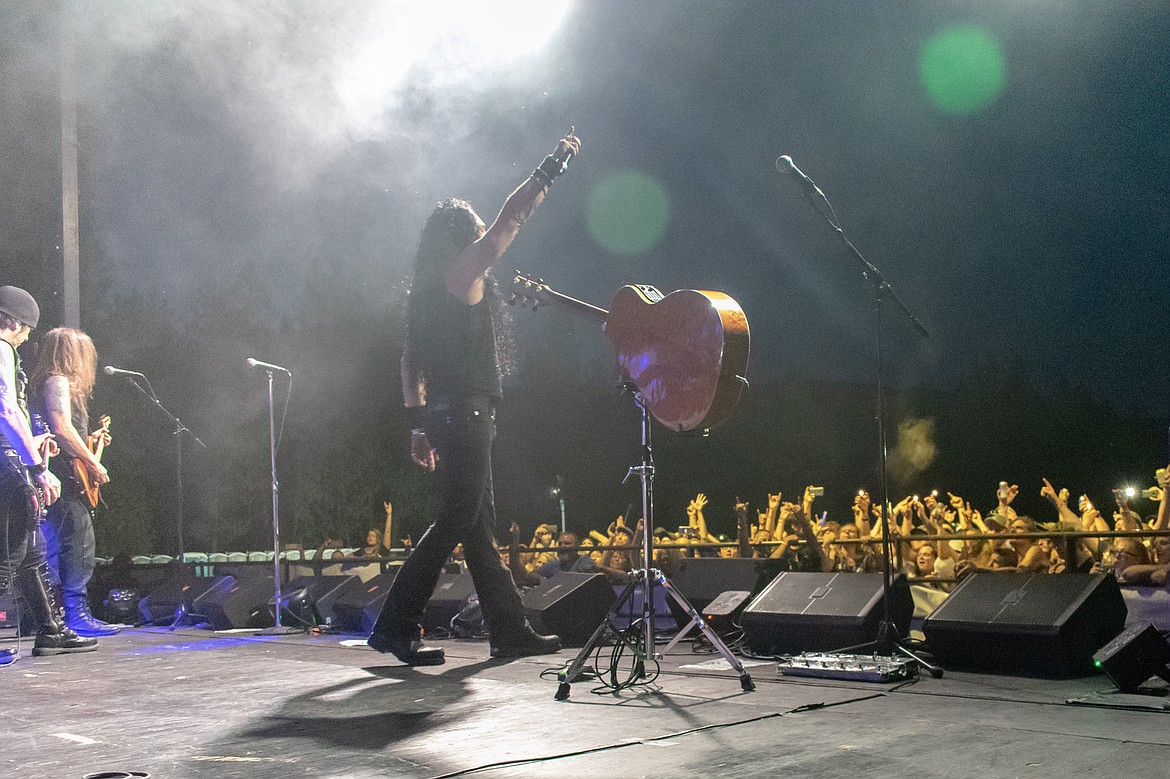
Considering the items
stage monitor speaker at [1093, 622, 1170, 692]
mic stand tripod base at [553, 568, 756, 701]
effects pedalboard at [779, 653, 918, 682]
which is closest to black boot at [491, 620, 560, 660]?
mic stand tripod base at [553, 568, 756, 701]

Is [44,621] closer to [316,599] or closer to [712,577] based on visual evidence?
[316,599]

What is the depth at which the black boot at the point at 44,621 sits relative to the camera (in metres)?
5.08

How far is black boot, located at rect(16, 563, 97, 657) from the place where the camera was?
5.08 meters

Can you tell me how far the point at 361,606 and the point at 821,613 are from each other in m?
2.82

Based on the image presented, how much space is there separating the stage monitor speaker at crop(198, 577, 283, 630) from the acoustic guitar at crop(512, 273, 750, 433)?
399cm

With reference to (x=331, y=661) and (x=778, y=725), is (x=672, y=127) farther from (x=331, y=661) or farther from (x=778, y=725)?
(x=778, y=725)

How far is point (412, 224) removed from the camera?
15.0m

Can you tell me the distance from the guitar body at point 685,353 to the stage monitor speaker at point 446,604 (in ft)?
8.68

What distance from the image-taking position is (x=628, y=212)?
22734 millimetres

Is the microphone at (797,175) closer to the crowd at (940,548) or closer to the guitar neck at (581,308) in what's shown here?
the guitar neck at (581,308)

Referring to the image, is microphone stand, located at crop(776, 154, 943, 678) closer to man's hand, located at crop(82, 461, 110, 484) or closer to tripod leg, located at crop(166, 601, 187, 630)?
man's hand, located at crop(82, 461, 110, 484)

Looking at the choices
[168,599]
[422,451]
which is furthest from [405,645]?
[168,599]

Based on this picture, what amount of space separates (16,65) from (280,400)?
1601 cm

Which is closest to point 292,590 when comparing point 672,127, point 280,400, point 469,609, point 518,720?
point 469,609
